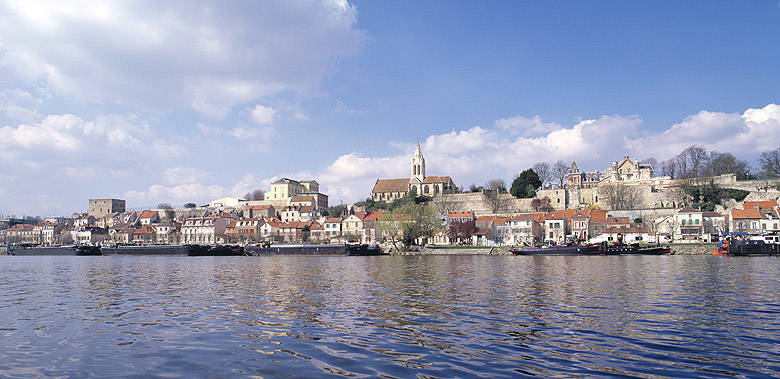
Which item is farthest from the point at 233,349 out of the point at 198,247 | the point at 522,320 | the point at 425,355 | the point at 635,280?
the point at 198,247

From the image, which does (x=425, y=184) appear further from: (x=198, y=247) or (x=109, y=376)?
(x=109, y=376)

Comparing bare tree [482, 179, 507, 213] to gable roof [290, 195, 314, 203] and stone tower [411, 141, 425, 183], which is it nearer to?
stone tower [411, 141, 425, 183]

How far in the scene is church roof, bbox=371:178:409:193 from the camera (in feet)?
382

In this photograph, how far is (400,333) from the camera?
9789mm

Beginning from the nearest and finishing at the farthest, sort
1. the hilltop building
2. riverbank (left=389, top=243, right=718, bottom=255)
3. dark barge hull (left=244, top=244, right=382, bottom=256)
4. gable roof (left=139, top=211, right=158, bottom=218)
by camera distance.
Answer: riverbank (left=389, top=243, right=718, bottom=255)
dark barge hull (left=244, top=244, right=382, bottom=256)
gable roof (left=139, top=211, right=158, bottom=218)
the hilltop building

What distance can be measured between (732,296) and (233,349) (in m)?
14.5

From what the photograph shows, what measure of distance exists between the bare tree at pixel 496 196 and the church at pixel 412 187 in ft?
35.2

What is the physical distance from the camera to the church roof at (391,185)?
4587 inches

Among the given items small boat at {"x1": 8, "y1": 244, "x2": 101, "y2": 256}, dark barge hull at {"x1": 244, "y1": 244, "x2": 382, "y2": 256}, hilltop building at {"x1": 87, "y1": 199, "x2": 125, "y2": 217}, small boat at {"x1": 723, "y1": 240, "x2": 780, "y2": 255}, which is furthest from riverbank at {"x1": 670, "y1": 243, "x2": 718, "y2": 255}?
hilltop building at {"x1": 87, "y1": 199, "x2": 125, "y2": 217}

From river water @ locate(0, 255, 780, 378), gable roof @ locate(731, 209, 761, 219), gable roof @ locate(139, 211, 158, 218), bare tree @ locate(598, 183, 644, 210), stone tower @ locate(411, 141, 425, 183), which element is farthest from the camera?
stone tower @ locate(411, 141, 425, 183)

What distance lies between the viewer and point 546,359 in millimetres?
7695

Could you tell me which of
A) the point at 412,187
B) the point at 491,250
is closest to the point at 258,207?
the point at 412,187

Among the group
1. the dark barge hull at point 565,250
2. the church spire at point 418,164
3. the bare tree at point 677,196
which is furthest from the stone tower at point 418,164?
the dark barge hull at point 565,250

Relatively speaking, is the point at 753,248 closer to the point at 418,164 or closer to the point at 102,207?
the point at 418,164
